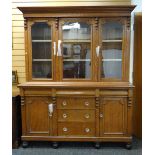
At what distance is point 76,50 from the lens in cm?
333

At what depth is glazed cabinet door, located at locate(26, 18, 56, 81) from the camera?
3.23 meters

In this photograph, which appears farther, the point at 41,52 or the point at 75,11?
the point at 41,52

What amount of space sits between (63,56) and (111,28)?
0.79 metres

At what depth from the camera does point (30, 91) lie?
323cm

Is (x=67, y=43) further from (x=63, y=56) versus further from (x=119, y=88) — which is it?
(x=119, y=88)

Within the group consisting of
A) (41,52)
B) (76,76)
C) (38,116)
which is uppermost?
(41,52)

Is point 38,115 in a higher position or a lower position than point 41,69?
lower

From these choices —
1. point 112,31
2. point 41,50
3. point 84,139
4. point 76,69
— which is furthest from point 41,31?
point 84,139

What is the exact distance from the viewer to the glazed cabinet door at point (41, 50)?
10.6ft

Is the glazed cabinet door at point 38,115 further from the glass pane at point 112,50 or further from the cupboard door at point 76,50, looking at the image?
the glass pane at point 112,50

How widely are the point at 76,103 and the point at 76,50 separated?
30.3 inches

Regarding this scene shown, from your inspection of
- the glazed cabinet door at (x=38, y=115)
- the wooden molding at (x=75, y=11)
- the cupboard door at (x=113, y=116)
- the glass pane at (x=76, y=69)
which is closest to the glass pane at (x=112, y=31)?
the wooden molding at (x=75, y=11)

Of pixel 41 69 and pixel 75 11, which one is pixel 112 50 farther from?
pixel 41 69
